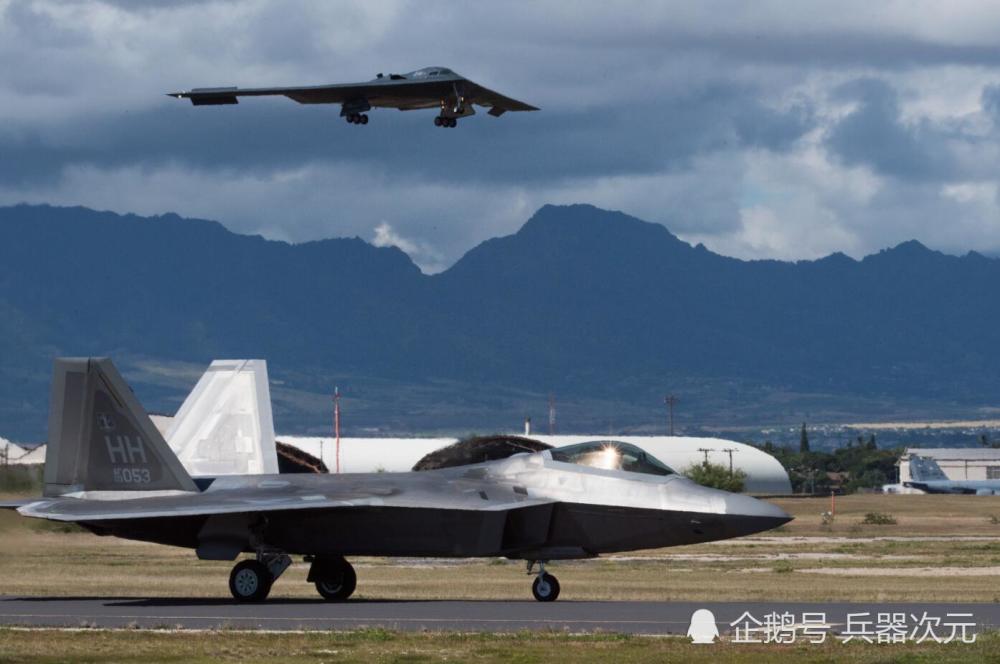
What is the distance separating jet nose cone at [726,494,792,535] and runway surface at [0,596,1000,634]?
4.11 feet

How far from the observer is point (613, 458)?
2875 centimetres

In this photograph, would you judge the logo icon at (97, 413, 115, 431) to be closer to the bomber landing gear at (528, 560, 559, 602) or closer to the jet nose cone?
the bomber landing gear at (528, 560, 559, 602)

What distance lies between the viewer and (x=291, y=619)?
25.0m

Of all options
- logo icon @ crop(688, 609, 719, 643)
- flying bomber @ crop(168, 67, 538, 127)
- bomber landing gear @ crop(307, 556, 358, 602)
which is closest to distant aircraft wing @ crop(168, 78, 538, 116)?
flying bomber @ crop(168, 67, 538, 127)

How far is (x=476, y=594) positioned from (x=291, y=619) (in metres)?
8.01

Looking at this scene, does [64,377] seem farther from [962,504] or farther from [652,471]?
[962,504]

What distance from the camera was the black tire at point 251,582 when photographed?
28562 millimetres

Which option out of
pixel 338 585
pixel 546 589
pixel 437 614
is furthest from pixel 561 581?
pixel 437 614

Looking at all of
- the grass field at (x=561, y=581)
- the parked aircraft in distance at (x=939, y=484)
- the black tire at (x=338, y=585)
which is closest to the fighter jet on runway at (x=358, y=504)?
the black tire at (x=338, y=585)

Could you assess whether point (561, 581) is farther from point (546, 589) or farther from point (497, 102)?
point (497, 102)

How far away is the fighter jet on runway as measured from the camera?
92.1 ft

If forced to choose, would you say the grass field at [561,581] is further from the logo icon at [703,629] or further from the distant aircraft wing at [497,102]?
the distant aircraft wing at [497,102]

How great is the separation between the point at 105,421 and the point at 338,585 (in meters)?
4.94

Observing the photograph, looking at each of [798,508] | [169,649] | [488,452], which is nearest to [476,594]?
[169,649]
